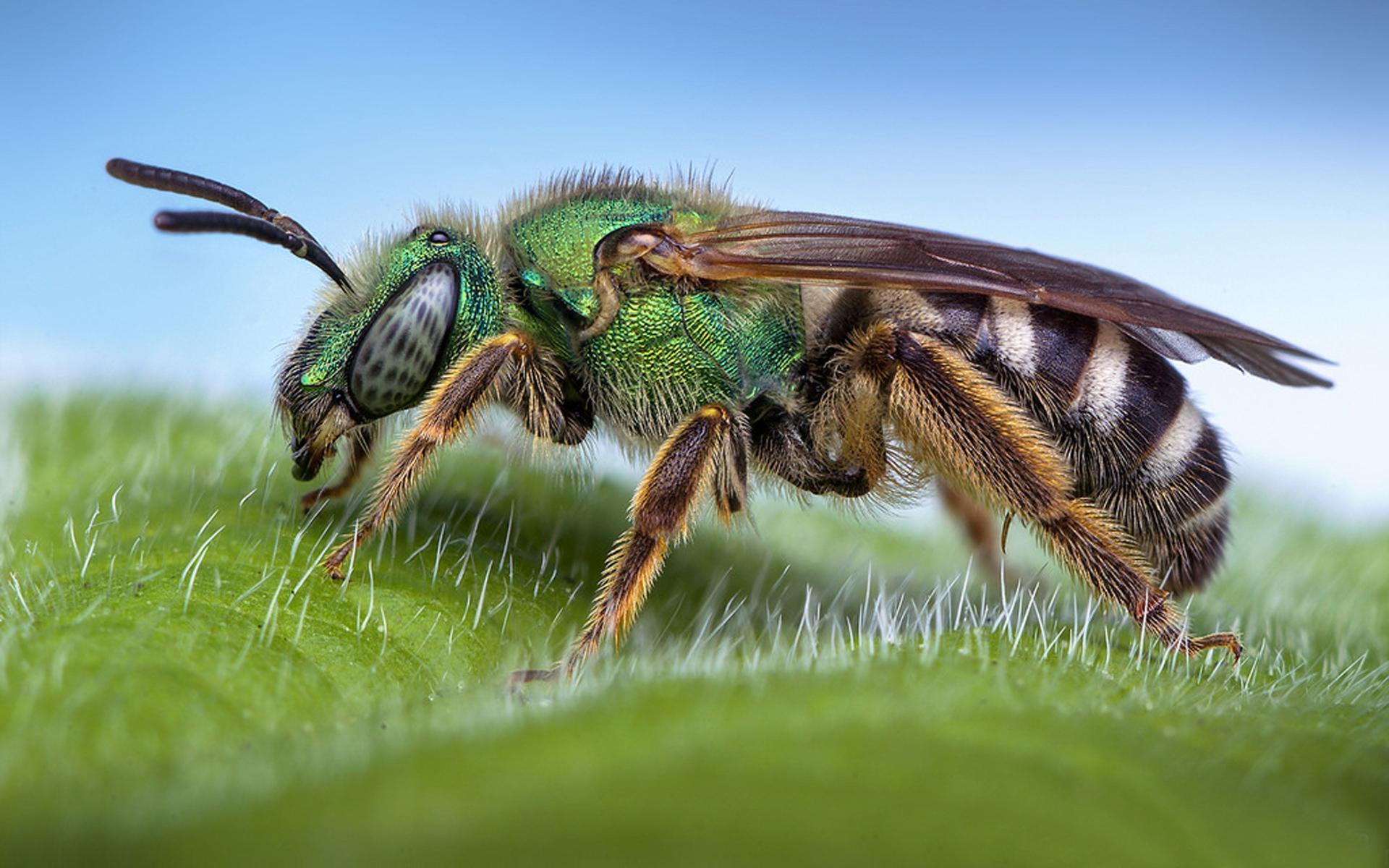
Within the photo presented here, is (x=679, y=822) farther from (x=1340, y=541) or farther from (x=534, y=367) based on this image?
(x=1340, y=541)

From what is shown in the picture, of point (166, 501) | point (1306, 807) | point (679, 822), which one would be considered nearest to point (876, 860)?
point (679, 822)

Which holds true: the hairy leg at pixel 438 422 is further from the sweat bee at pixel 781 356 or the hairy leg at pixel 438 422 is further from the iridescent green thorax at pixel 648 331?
the iridescent green thorax at pixel 648 331

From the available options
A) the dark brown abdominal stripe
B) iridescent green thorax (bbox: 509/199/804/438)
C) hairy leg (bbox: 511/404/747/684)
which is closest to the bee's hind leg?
iridescent green thorax (bbox: 509/199/804/438)

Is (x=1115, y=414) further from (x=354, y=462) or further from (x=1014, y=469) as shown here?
(x=354, y=462)

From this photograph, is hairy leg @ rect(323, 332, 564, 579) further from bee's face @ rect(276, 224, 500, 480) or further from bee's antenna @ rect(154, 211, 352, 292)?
bee's antenna @ rect(154, 211, 352, 292)

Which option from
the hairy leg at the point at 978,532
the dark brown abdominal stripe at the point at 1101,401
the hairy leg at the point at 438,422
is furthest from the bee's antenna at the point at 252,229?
the hairy leg at the point at 978,532

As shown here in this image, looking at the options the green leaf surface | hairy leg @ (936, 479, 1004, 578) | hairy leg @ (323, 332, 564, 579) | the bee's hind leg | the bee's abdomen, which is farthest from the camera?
hairy leg @ (936, 479, 1004, 578)
